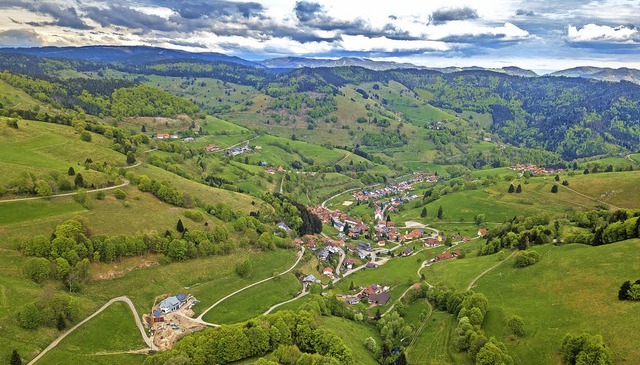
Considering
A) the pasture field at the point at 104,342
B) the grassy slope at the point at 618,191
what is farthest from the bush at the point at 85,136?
the grassy slope at the point at 618,191

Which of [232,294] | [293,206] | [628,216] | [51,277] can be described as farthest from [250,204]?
[628,216]

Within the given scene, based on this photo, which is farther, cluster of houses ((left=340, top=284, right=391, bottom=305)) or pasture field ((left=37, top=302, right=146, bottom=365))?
cluster of houses ((left=340, top=284, right=391, bottom=305))

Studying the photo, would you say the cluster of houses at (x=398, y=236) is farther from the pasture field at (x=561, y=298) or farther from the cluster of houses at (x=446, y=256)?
the pasture field at (x=561, y=298)

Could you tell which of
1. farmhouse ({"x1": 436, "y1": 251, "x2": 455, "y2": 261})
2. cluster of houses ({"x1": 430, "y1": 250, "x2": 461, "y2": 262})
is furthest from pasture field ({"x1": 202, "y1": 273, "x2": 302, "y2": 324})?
farmhouse ({"x1": 436, "y1": 251, "x2": 455, "y2": 261})

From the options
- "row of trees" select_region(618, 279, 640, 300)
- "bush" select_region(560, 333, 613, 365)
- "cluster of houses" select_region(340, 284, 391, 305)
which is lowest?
"cluster of houses" select_region(340, 284, 391, 305)

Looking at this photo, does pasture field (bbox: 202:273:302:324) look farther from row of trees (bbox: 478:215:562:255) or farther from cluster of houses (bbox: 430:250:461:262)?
row of trees (bbox: 478:215:562:255)

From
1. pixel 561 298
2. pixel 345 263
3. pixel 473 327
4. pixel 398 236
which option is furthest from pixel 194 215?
pixel 561 298

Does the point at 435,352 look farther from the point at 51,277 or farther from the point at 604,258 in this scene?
the point at 51,277
